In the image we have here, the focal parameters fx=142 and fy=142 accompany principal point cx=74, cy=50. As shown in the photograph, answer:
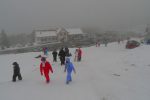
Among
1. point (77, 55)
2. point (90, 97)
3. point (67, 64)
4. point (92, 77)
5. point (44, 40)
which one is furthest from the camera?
point (44, 40)

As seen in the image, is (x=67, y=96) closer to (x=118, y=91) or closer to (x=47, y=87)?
(x=47, y=87)

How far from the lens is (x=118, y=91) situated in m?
7.39

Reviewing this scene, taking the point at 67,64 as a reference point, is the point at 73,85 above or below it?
below

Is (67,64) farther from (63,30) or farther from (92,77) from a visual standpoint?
(63,30)

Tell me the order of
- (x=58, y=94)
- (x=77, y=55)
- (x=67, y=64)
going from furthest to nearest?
(x=77, y=55), (x=67, y=64), (x=58, y=94)

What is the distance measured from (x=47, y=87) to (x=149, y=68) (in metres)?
7.81

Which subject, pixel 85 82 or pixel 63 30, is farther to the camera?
pixel 63 30

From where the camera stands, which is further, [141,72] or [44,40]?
[44,40]

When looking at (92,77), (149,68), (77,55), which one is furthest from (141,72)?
(77,55)

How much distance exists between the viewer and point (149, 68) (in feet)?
35.7

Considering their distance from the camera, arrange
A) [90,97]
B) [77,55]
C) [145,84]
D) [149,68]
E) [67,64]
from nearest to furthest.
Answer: [90,97] < [145,84] < [67,64] < [149,68] < [77,55]

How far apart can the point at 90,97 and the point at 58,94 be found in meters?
1.65

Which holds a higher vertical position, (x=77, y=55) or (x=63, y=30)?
(x=63, y=30)

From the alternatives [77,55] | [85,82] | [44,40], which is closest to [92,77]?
[85,82]
